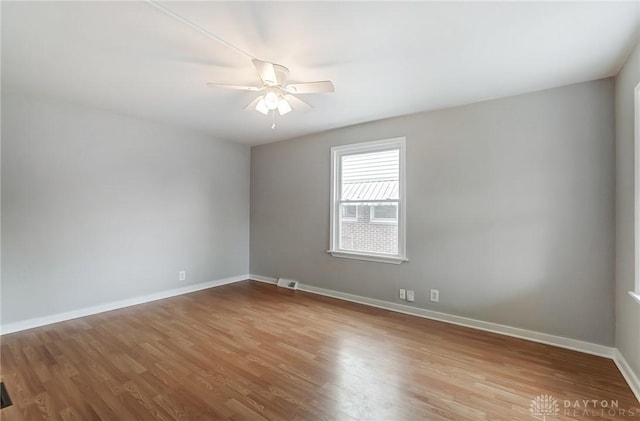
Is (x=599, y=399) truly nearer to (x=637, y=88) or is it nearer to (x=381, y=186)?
(x=637, y=88)

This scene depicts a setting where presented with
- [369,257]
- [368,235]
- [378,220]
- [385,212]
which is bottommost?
[369,257]

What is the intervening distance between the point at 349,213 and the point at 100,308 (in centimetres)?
345

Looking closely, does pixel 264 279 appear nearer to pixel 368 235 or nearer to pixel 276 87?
pixel 368 235

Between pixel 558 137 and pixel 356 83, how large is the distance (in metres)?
2.00

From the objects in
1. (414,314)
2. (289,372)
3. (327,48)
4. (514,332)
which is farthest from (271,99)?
(514,332)

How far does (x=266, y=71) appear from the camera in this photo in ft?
7.00

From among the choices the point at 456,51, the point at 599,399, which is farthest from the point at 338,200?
the point at 599,399

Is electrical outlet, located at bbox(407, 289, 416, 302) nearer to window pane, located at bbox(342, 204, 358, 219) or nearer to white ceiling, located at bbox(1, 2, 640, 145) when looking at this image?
window pane, located at bbox(342, 204, 358, 219)

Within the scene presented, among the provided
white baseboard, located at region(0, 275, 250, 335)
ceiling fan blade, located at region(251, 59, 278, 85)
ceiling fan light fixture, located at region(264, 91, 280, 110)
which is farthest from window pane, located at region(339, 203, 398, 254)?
white baseboard, located at region(0, 275, 250, 335)

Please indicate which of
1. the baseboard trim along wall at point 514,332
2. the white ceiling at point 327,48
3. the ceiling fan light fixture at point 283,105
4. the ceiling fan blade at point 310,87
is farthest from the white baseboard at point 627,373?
the ceiling fan light fixture at point 283,105

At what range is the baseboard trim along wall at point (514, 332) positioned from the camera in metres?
2.23

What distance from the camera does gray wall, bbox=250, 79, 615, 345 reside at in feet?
8.38

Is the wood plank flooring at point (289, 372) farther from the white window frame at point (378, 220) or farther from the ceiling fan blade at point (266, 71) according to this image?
the ceiling fan blade at point (266, 71)

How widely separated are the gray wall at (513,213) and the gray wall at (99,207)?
2455 millimetres
